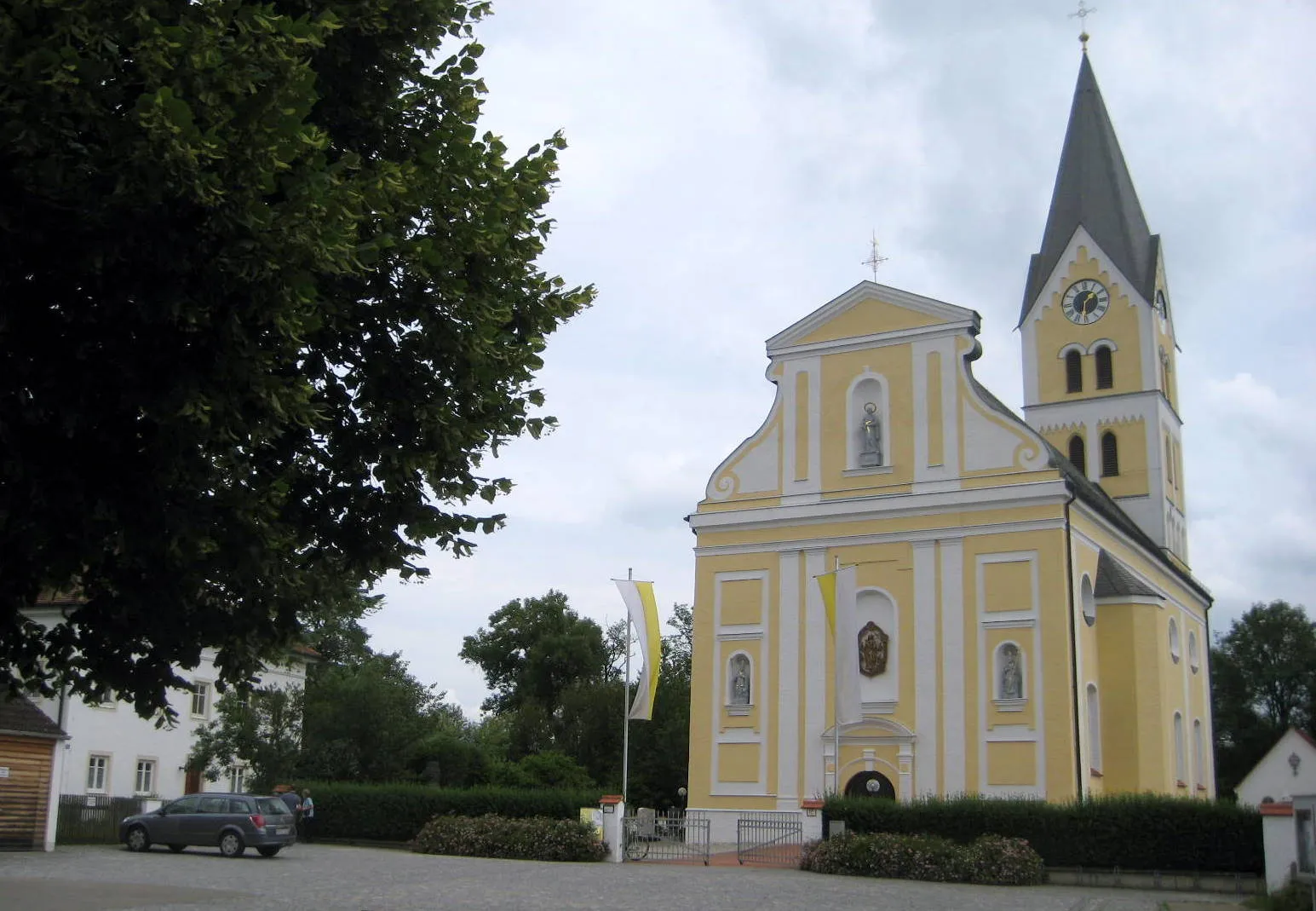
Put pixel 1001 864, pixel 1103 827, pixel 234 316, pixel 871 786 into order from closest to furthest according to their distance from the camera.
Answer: pixel 234 316
pixel 1001 864
pixel 1103 827
pixel 871 786

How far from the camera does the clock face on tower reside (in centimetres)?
4519

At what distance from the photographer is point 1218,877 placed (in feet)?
75.1

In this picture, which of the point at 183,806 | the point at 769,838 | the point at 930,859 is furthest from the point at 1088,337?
the point at 183,806

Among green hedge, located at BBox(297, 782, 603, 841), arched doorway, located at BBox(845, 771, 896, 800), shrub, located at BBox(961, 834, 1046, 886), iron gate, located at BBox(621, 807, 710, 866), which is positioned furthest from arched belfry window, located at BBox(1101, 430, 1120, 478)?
shrub, located at BBox(961, 834, 1046, 886)

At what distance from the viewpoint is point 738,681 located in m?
34.3

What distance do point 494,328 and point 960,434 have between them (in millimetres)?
24416

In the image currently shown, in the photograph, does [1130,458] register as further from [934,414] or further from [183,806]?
[183,806]

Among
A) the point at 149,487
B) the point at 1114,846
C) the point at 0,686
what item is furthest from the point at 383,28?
the point at 1114,846

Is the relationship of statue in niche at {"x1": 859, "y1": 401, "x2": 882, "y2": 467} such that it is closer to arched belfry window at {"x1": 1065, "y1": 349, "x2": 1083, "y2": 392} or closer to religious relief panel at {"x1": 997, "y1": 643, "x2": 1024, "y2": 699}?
religious relief panel at {"x1": 997, "y1": 643, "x2": 1024, "y2": 699}

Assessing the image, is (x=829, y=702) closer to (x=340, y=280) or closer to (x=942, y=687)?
(x=942, y=687)

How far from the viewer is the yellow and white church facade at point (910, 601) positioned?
31.2 metres

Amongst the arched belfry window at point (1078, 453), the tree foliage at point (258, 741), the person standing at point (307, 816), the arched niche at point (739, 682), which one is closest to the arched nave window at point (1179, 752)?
the arched belfry window at point (1078, 453)

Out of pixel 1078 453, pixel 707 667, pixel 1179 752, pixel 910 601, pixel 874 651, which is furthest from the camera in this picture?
pixel 1078 453

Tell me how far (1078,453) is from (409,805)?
2562cm
